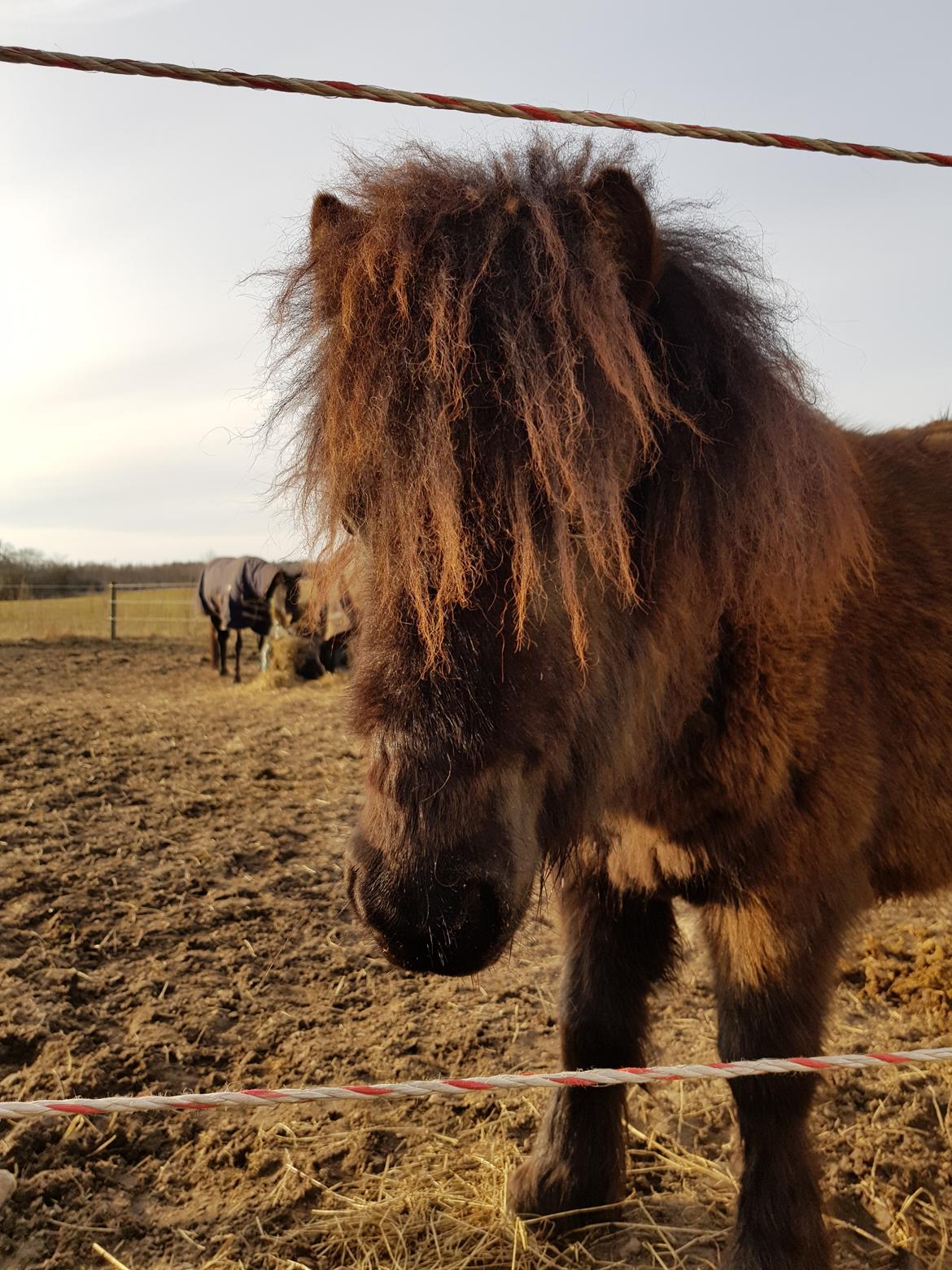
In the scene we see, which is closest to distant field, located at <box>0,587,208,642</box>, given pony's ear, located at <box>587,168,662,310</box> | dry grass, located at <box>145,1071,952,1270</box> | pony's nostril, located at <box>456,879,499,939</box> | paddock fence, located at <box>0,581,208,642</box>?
paddock fence, located at <box>0,581,208,642</box>

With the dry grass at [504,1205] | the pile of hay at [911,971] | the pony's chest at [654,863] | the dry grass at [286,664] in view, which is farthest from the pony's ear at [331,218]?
the dry grass at [286,664]

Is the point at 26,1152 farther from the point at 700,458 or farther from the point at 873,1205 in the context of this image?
the point at 700,458

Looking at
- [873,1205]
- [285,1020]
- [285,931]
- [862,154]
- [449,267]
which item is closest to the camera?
[449,267]

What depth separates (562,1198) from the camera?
2432 millimetres

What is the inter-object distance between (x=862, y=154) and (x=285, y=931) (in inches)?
143

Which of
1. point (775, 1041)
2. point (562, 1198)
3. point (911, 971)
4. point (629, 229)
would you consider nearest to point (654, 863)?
point (775, 1041)

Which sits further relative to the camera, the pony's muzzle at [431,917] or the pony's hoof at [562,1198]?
the pony's hoof at [562,1198]

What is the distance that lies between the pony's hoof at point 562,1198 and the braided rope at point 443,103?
2.59 meters

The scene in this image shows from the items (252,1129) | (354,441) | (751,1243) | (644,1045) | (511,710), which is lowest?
(252,1129)

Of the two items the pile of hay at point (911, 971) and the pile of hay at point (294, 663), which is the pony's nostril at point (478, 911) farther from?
the pile of hay at point (294, 663)

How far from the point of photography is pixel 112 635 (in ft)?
68.8

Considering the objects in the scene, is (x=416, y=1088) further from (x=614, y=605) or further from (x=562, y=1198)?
(x=562, y=1198)

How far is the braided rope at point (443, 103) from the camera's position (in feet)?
4.84

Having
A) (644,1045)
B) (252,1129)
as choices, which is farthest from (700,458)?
(252,1129)
